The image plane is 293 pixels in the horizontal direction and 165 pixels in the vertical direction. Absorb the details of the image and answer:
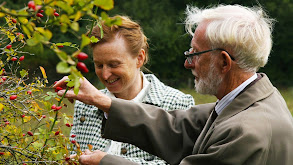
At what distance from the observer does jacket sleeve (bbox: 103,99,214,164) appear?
239cm

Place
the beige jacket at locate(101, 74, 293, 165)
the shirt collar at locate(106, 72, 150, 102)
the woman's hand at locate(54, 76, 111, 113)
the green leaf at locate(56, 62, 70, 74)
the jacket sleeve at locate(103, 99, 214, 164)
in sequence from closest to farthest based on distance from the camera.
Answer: the green leaf at locate(56, 62, 70, 74) < the beige jacket at locate(101, 74, 293, 165) < the woman's hand at locate(54, 76, 111, 113) < the jacket sleeve at locate(103, 99, 214, 164) < the shirt collar at locate(106, 72, 150, 102)

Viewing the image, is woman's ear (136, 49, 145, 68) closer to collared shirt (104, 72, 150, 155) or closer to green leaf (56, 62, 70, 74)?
collared shirt (104, 72, 150, 155)

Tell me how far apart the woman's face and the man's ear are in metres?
0.99

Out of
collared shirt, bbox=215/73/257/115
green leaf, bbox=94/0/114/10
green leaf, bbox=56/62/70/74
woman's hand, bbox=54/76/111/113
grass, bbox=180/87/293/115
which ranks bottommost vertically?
grass, bbox=180/87/293/115

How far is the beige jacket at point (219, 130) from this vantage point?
1867mm

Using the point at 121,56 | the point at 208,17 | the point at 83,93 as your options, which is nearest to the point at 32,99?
the point at 83,93

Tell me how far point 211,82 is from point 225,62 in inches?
4.4

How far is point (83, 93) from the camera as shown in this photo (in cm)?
218

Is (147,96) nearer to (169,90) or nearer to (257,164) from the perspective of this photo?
(169,90)

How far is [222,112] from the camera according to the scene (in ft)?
6.89

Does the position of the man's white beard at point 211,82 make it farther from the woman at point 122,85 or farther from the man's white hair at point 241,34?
the woman at point 122,85

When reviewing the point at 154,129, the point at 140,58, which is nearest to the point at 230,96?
the point at 154,129

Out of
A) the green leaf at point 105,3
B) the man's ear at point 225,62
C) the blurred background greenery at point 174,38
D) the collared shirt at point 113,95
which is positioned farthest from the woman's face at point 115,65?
the blurred background greenery at point 174,38

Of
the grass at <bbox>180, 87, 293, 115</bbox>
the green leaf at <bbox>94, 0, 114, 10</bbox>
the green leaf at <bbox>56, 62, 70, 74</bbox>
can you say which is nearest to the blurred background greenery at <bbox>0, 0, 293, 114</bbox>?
the grass at <bbox>180, 87, 293, 115</bbox>
